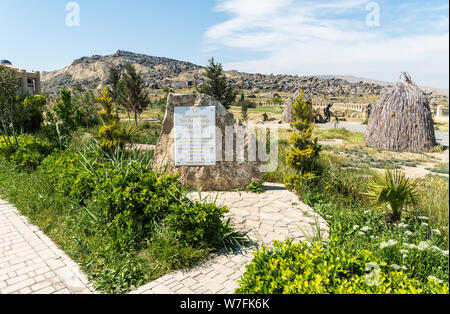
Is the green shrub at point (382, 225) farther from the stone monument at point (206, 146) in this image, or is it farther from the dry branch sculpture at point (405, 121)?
the dry branch sculpture at point (405, 121)

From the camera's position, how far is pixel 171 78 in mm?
100750

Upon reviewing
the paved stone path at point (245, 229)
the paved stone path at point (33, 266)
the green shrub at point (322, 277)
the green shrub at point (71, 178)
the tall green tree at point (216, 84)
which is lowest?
the paved stone path at point (33, 266)

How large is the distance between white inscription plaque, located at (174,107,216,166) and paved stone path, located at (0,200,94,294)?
317cm

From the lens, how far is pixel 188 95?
264 inches

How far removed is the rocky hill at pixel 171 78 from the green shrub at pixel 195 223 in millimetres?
78382

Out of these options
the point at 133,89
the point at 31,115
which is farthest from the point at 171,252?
the point at 133,89

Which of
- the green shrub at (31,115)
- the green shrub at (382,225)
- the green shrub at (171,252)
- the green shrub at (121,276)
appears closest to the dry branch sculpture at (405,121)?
the green shrub at (382,225)

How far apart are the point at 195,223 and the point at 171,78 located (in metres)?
102

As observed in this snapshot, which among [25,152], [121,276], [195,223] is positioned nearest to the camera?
[121,276]

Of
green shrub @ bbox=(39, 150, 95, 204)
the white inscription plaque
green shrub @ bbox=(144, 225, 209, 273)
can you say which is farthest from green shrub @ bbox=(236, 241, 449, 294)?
the white inscription plaque

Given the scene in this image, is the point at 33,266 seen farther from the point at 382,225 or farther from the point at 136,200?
the point at 382,225

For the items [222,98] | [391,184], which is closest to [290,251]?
[391,184]

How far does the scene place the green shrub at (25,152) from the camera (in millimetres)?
7688
